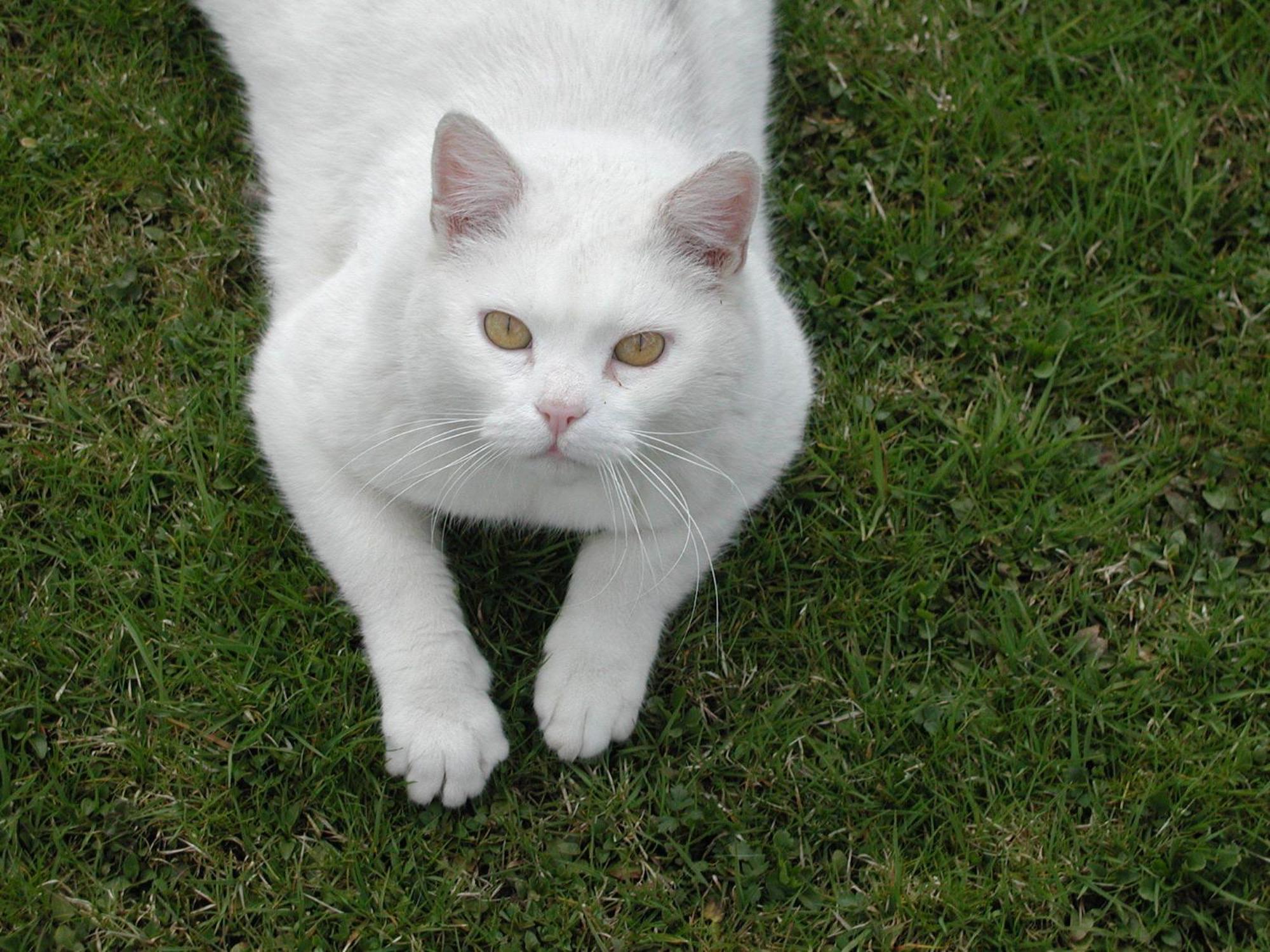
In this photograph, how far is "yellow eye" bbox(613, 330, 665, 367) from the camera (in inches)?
86.2

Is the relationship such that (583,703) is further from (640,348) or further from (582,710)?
(640,348)

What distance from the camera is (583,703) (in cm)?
265

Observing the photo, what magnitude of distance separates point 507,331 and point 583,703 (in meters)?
0.88

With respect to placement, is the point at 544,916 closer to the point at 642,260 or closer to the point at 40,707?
the point at 40,707

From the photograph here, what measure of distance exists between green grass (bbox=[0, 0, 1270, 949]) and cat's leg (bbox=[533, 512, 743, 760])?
0.10 m

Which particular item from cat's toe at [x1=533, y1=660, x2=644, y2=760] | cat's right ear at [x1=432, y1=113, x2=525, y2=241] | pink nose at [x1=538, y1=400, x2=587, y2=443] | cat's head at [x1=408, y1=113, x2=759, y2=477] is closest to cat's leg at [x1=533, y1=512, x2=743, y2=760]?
cat's toe at [x1=533, y1=660, x2=644, y2=760]

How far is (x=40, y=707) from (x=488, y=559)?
99 centimetres

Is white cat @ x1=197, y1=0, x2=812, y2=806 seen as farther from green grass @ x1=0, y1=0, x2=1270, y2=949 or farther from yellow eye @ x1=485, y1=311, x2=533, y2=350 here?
green grass @ x1=0, y1=0, x2=1270, y2=949

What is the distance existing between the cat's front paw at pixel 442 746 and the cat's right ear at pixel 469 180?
A: 3.21 ft

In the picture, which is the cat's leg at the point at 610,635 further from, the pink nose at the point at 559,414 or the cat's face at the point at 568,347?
the pink nose at the point at 559,414

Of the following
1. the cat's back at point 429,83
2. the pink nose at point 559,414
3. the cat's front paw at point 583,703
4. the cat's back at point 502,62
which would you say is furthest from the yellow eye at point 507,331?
the cat's front paw at point 583,703

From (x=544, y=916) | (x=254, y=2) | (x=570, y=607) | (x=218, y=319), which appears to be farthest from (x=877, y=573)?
(x=254, y=2)

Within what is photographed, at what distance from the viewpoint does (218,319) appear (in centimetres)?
306

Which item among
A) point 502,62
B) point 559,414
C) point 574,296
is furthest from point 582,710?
point 502,62
